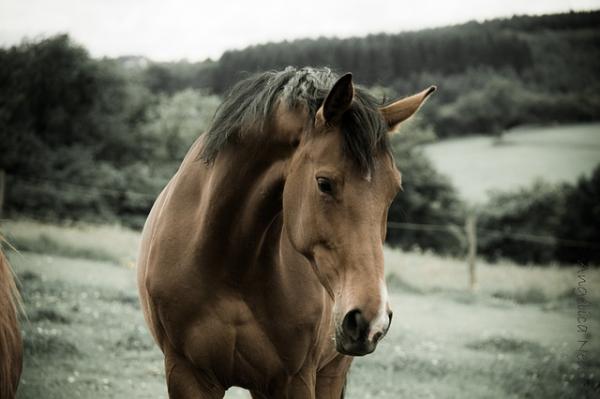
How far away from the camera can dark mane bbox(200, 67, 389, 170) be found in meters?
2.18

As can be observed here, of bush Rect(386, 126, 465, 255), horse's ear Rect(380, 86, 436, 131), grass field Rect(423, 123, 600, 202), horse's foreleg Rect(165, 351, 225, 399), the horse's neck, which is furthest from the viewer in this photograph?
grass field Rect(423, 123, 600, 202)

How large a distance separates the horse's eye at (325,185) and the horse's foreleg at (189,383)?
1178mm

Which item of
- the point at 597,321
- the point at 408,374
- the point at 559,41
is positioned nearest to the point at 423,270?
the point at 597,321

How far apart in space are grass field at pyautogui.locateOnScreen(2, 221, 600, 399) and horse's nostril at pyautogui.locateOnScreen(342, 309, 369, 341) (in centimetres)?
165

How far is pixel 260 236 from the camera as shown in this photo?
2.68m

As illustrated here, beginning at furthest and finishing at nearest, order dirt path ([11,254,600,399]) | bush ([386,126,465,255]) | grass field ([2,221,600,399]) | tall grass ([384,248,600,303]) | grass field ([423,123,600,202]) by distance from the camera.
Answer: grass field ([423,123,600,202]), bush ([386,126,465,255]), tall grass ([384,248,600,303]), grass field ([2,221,600,399]), dirt path ([11,254,600,399])

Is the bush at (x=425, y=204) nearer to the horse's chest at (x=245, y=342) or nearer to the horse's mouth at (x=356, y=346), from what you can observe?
the horse's chest at (x=245, y=342)

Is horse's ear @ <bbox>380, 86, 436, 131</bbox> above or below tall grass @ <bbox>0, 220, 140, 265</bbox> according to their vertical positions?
above

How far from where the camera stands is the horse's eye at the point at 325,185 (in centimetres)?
216

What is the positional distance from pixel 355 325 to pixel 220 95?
20215mm

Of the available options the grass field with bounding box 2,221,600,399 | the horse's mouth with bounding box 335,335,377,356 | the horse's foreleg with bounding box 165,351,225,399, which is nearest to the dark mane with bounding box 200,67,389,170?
the horse's mouth with bounding box 335,335,377,356

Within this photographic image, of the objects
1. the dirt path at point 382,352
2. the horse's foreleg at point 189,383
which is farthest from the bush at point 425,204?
the horse's foreleg at point 189,383

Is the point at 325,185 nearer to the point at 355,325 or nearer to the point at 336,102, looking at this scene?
the point at 336,102

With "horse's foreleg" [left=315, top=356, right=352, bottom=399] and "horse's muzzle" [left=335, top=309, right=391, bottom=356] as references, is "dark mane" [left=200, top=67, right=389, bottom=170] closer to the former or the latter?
"horse's muzzle" [left=335, top=309, right=391, bottom=356]
